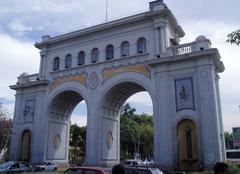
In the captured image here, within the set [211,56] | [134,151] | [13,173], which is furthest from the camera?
[134,151]

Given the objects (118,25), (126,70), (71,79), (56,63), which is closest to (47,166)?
(71,79)

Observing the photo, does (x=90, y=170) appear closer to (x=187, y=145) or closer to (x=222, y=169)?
(x=222, y=169)

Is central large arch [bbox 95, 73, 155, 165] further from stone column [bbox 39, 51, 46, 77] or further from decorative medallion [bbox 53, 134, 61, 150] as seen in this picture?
stone column [bbox 39, 51, 46, 77]

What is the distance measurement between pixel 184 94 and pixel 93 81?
32.1 feet

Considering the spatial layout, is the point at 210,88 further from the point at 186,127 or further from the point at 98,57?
the point at 98,57

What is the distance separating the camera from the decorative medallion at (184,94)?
84.3 feet

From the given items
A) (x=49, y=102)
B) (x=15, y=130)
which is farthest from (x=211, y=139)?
(x=15, y=130)

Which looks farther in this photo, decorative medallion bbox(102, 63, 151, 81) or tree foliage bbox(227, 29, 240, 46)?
decorative medallion bbox(102, 63, 151, 81)

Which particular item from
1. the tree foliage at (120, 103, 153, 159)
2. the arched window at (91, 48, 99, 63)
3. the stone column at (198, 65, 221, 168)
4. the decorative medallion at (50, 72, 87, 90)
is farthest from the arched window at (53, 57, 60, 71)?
the tree foliage at (120, 103, 153, 159)

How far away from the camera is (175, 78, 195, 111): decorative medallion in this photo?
25.7 meters

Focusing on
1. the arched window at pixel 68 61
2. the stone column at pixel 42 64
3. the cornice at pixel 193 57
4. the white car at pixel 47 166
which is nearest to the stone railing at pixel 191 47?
the cornice at pixel 193 57

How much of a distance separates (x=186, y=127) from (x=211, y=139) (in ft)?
8.53

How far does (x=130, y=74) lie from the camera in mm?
28875

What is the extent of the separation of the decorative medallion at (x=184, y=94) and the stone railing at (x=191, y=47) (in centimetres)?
276
